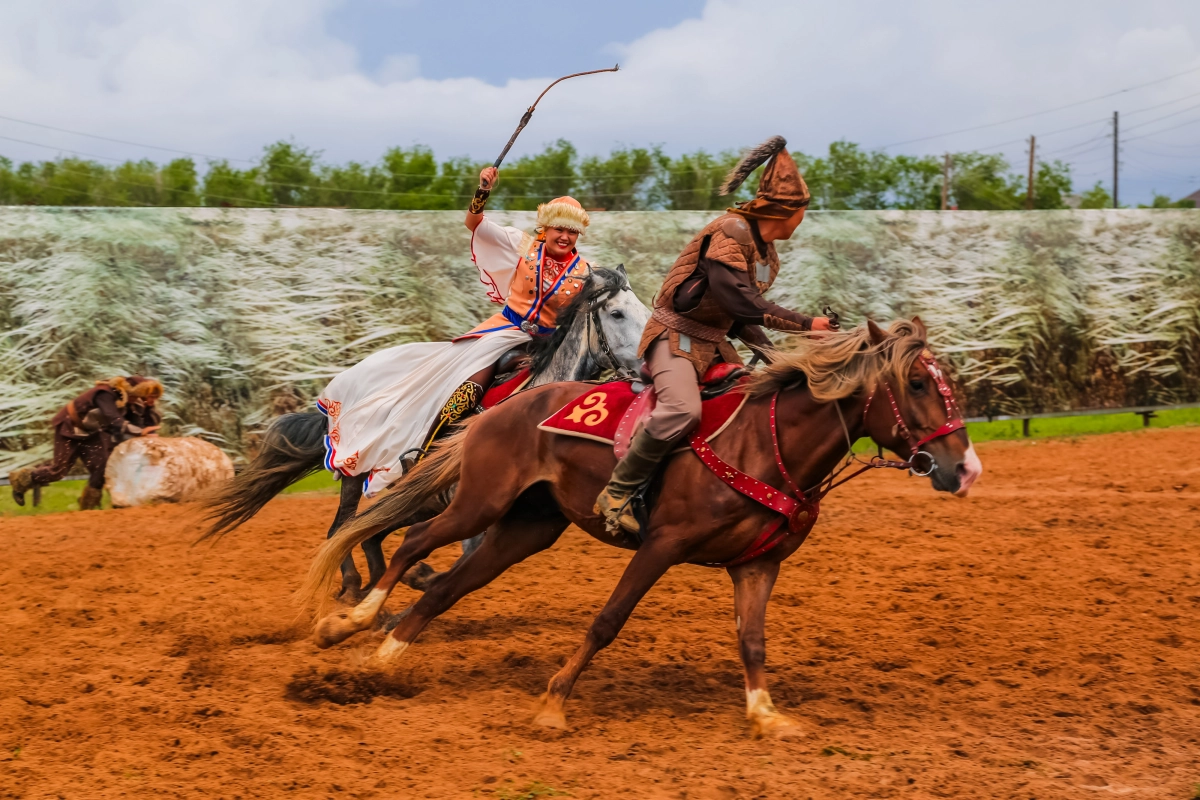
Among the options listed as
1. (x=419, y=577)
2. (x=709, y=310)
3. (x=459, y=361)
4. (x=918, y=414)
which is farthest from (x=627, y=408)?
(x=419, y=577)

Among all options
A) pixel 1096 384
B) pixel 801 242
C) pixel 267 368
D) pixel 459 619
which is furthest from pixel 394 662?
pixel 1096 384

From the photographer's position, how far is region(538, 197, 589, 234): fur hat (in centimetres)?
599

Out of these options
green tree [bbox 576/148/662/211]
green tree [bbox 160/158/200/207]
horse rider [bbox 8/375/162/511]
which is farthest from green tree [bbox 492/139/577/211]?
horse rider [bbox 8/375/162/511]

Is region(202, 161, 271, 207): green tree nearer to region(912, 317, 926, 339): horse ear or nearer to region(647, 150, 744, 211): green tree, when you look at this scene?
region(647, 150, 744, 211): green tree

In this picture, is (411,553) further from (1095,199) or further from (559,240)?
(1095,199)

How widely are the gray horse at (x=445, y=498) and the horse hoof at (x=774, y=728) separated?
2026 millimetres

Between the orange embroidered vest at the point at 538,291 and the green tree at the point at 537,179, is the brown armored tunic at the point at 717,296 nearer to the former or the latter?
the orange embroidered vest at the point at 538,291

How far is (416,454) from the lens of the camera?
625cm

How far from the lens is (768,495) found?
4.27 m

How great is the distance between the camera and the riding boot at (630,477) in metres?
4.33

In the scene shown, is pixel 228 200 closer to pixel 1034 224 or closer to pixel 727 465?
pixel 1034 224

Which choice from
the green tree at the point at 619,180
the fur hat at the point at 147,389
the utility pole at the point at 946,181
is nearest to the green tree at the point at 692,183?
the green tree at the point at 619,180

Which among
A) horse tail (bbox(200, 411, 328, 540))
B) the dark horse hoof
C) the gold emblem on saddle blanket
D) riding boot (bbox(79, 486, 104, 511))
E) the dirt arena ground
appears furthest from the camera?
riding boot (bbox(79, 486, 104, 511))

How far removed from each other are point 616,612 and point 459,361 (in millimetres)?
2418
